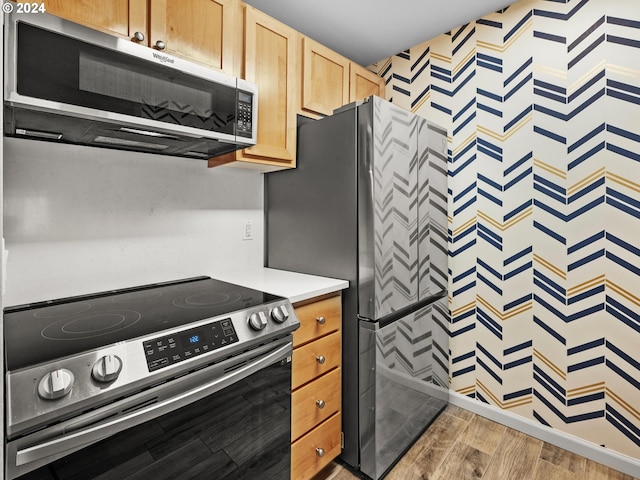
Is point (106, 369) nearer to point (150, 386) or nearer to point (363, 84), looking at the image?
point (150, 386)

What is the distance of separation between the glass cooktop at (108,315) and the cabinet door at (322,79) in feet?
3.81

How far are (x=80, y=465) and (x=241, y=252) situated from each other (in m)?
1.33

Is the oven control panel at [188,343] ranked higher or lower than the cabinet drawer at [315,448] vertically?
higher

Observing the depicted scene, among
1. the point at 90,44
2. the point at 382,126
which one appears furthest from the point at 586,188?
the point at 90,44

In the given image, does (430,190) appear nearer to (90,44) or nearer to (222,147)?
(222,147)

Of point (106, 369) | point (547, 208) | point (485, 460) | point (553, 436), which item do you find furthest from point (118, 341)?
point (553, 436)

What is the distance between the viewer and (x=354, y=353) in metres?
1.70

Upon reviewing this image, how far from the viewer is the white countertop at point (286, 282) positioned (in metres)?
1.51

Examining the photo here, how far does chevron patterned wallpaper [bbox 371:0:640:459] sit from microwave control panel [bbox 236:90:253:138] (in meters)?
1.39

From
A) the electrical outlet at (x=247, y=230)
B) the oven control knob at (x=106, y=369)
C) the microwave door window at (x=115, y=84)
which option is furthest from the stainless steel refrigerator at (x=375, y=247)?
the oven control knob at (x=106, y=369)

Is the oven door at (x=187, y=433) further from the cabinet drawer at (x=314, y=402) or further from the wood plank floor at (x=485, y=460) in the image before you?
the wood plank floor at (x=485, y=460)

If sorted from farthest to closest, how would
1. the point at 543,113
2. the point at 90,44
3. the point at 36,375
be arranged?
the point at 543,113 < the point at 90,44 < the point at 36,375

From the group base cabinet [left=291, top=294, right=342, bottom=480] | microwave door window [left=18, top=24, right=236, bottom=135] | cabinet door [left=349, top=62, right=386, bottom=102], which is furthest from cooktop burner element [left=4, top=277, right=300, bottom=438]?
cabinet door [left=349, top=62, right=386, bottom=102]

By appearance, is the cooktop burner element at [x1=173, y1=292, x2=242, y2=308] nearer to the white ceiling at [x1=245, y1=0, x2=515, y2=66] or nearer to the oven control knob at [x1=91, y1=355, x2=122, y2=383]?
the oven control knob at [x1=91, y1=355, x2=122, y2=383]
